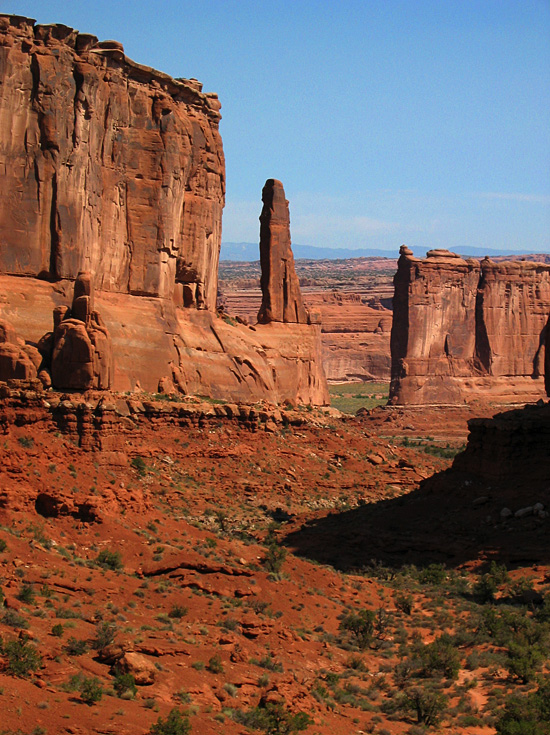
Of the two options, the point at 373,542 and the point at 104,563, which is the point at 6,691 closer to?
the point at 104,563

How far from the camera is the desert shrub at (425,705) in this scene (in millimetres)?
18625

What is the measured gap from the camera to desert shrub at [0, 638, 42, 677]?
1499cm

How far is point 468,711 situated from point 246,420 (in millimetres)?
21048

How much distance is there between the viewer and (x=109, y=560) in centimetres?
2205

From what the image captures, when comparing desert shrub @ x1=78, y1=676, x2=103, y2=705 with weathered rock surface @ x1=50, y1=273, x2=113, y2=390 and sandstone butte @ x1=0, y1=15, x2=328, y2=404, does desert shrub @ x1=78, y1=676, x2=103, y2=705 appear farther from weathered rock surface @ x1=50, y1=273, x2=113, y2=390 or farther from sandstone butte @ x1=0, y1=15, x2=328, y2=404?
weathered rock surface @ x1=50, y1=273, x2=113, y2=390

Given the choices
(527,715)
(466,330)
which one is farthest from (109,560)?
(466,330)

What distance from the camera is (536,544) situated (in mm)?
28750

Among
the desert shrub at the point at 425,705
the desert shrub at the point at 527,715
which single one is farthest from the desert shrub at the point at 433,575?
the desert shrub at the point at 425,705

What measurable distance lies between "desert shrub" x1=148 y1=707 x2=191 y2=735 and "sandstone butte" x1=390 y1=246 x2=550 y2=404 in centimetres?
6549

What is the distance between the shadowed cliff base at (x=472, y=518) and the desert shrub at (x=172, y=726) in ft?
48.2

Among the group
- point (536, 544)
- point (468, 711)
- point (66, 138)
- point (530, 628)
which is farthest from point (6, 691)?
point (66, 138)

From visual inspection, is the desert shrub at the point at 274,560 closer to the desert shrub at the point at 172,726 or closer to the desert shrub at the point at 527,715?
the desert shrub at the point at 527,715

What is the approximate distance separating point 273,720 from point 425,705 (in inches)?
138

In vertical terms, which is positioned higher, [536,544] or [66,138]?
[66,138]
